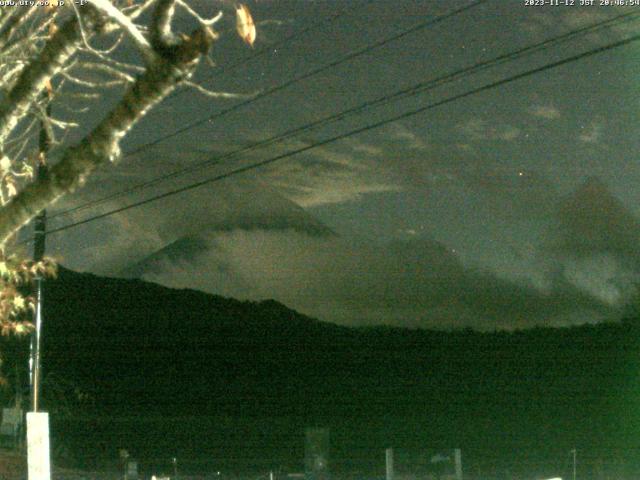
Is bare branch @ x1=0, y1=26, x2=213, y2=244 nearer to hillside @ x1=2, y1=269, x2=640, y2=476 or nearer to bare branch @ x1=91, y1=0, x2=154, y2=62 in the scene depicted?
bare branch @ x1=91, y1=0, x2=154, y2=62

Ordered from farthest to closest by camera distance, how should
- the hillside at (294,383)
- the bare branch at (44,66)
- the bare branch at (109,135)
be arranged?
the hillside at (294,383) < the bare branch at (44,66) < the bare branch at (109,135)

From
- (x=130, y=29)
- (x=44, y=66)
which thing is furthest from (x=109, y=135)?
(x=44, y=66)

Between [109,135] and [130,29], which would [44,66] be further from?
[109,135]

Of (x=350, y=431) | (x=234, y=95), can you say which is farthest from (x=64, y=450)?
(x=234, y=95)

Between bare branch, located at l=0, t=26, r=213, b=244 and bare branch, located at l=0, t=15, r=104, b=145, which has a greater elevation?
bare branch, located at l=0, t=15, r=104, b=145

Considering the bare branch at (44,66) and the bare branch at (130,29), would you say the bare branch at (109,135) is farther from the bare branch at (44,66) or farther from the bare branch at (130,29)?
the bare branch at (44,66)

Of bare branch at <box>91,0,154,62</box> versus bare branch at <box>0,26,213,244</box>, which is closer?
bare branch at <box>0,26,213,244</box>

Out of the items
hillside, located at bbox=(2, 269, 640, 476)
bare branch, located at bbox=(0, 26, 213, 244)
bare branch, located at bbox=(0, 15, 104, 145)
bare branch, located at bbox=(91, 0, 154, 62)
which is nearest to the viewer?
bare branch, located at bbox=(0, 26, 213, 244)

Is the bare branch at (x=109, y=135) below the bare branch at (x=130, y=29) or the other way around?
below

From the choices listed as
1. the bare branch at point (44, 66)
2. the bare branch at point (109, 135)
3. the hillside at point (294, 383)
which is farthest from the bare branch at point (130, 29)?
the hillside at point (294, 383)

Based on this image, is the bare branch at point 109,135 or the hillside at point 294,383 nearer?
the bare branch at point 109,135

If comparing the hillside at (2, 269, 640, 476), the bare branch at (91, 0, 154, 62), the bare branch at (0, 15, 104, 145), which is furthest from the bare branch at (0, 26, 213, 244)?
the hillside at (2, 269, 640, 476)
